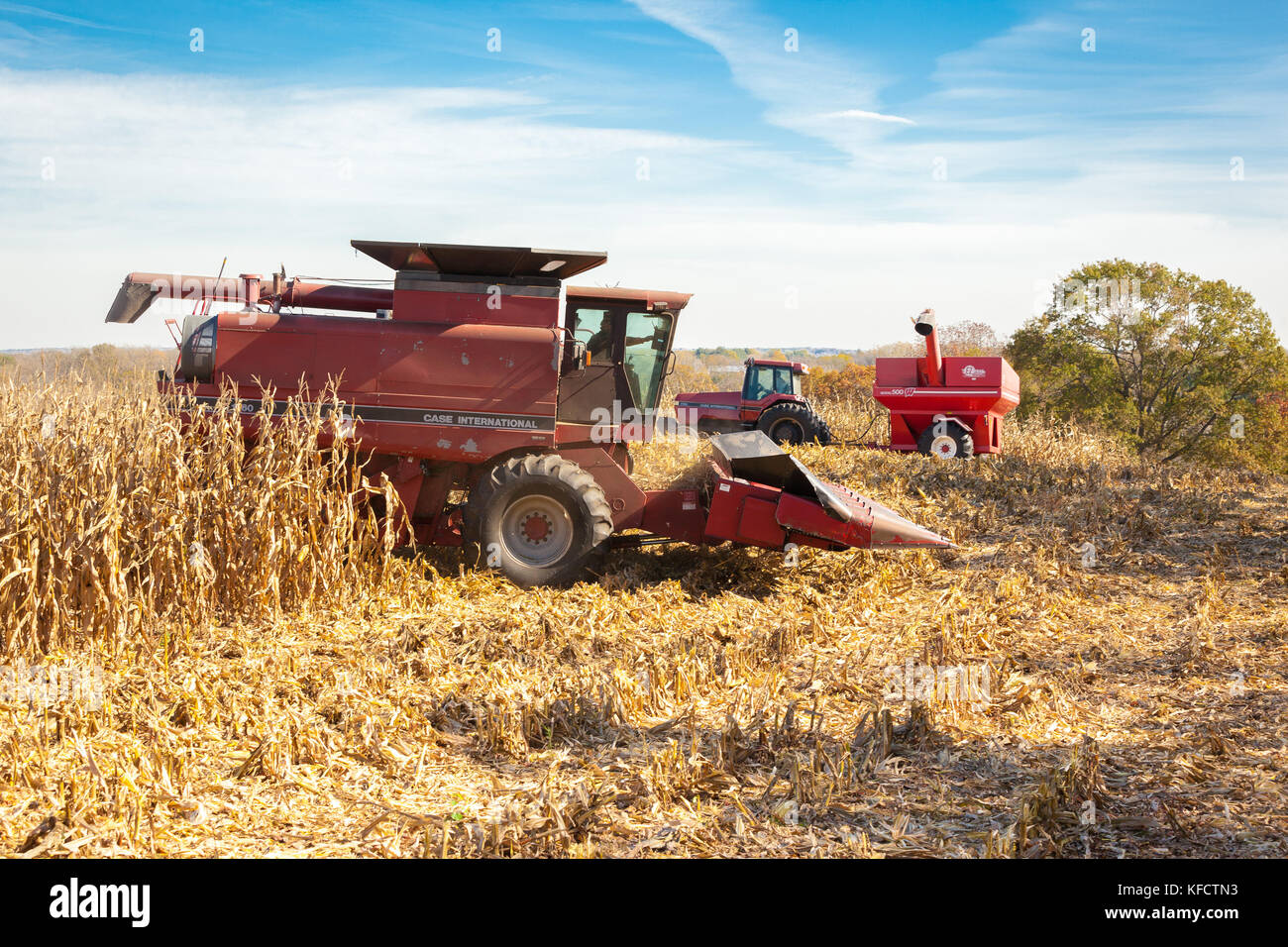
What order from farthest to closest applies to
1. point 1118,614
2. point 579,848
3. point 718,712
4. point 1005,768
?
1. point 1118,614
2. point 718,712
3. point 1005,768
4. point 579,848

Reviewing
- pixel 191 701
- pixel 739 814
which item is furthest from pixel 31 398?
pixel 739 814

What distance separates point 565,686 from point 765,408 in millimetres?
12278

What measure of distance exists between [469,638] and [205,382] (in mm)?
3273

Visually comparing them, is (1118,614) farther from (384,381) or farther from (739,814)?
(384,381)

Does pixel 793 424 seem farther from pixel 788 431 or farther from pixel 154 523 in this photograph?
pixel 154 523

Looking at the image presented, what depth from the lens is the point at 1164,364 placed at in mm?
23719

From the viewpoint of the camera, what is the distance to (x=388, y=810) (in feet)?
12.4

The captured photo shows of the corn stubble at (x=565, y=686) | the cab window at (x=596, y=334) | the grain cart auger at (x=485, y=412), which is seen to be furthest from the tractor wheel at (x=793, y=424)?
the grain cart auger at (x=485, y=412)

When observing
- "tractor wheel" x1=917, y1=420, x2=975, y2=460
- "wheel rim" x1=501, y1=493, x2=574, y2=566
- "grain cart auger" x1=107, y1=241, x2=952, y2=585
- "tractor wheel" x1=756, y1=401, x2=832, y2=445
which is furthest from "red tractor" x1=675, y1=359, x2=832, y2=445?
"wheel rim" x1=501, y1=493, x2=574, y2=566

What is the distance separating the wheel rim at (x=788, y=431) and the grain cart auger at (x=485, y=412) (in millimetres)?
8950

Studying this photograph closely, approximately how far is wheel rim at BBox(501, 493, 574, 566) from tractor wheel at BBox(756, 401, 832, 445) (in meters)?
9.25

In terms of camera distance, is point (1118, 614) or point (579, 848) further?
point (1118, 614)

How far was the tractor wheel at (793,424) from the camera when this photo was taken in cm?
1658

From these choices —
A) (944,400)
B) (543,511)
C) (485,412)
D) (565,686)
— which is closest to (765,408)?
(944,400)
